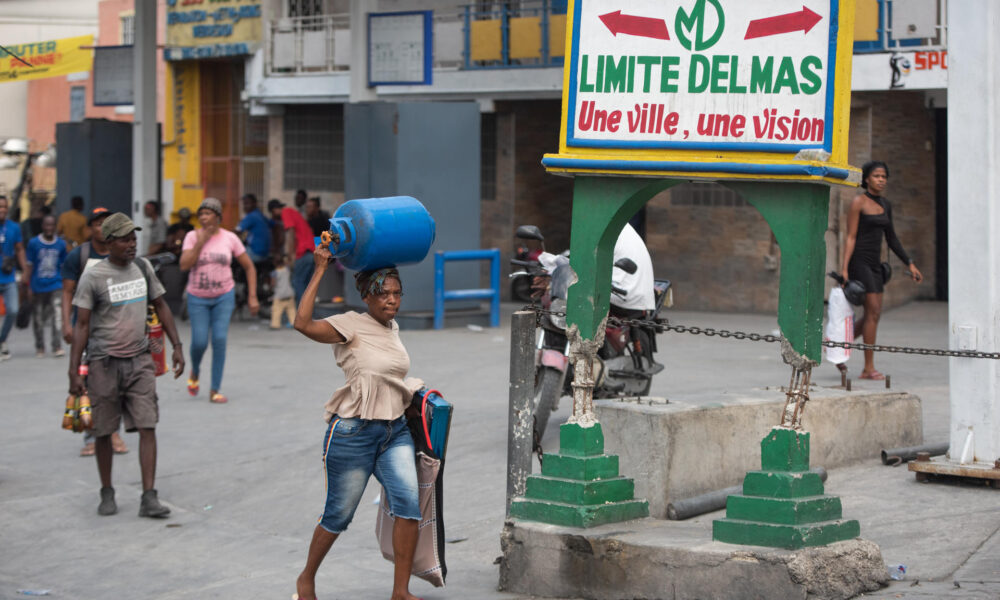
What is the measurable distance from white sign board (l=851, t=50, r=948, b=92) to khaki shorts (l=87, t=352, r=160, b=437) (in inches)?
409

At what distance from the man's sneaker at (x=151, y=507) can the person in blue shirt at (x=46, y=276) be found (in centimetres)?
688

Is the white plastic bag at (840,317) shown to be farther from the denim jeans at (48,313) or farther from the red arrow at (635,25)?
the denim jeans at (48,313)

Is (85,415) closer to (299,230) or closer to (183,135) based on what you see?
(299,230)

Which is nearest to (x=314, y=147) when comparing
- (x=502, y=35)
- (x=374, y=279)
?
(x=502, y=35)

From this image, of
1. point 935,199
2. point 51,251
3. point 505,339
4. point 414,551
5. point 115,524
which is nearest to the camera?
point 414,551

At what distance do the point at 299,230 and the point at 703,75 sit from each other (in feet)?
41.5

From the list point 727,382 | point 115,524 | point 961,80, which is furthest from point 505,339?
point 961,80

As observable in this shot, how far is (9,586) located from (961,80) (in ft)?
19.5

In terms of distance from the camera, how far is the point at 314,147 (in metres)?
24.5

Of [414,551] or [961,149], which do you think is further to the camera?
[961,149]

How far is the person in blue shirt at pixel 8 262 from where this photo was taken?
47.3 ft

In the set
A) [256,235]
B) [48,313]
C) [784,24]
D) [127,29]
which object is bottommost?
[48,313]

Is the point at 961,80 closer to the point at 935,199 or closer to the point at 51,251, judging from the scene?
the point at 51,251

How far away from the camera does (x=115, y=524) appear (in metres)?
7.99
